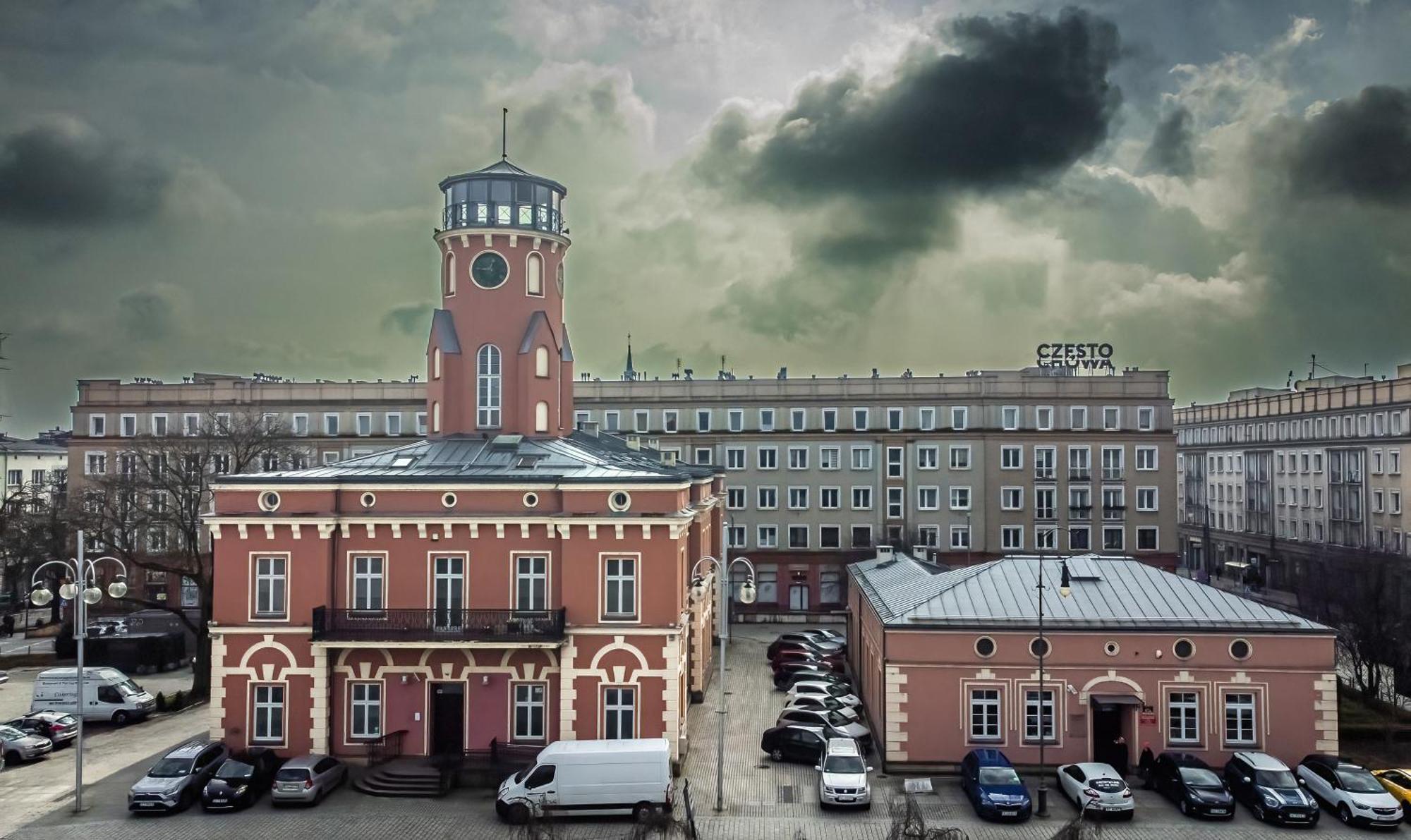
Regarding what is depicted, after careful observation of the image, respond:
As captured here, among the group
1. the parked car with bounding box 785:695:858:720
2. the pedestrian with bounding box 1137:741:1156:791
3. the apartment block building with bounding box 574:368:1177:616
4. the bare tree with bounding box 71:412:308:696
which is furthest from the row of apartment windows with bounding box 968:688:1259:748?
the apartment block building with bounding box 574:368:1177:616

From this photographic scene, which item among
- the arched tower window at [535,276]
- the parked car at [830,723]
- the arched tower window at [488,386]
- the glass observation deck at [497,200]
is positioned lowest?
the parked car at [830,723]

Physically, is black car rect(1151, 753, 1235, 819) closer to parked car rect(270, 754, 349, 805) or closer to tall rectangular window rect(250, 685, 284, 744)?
parked car rect(270, 754, 349, 805)

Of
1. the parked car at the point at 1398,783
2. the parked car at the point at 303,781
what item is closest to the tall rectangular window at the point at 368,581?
the parked car at the point at 303,781

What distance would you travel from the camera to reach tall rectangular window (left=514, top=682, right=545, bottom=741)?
107ft

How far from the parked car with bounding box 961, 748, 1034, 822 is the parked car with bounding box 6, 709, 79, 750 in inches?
1183

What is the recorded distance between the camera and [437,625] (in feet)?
108

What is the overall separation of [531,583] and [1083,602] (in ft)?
57.7

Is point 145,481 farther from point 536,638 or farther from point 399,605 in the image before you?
point 536,638

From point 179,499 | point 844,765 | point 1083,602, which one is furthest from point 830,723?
point 179,499

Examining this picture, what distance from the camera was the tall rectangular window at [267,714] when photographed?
33000 millimetres

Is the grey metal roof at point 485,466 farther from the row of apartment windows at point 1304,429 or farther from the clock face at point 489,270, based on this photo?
the row of apartment windows at point 1304,429

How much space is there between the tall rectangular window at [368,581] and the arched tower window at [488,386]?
25.6 feet

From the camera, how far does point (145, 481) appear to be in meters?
55.6

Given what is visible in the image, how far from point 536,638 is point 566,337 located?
15.3 m
